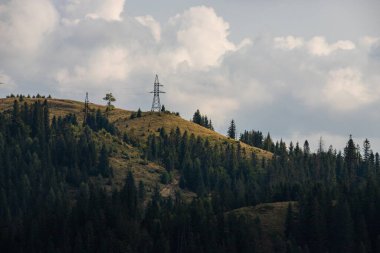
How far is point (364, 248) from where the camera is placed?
197 m

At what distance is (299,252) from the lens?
19988cm

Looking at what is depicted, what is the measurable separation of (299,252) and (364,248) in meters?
15.9
